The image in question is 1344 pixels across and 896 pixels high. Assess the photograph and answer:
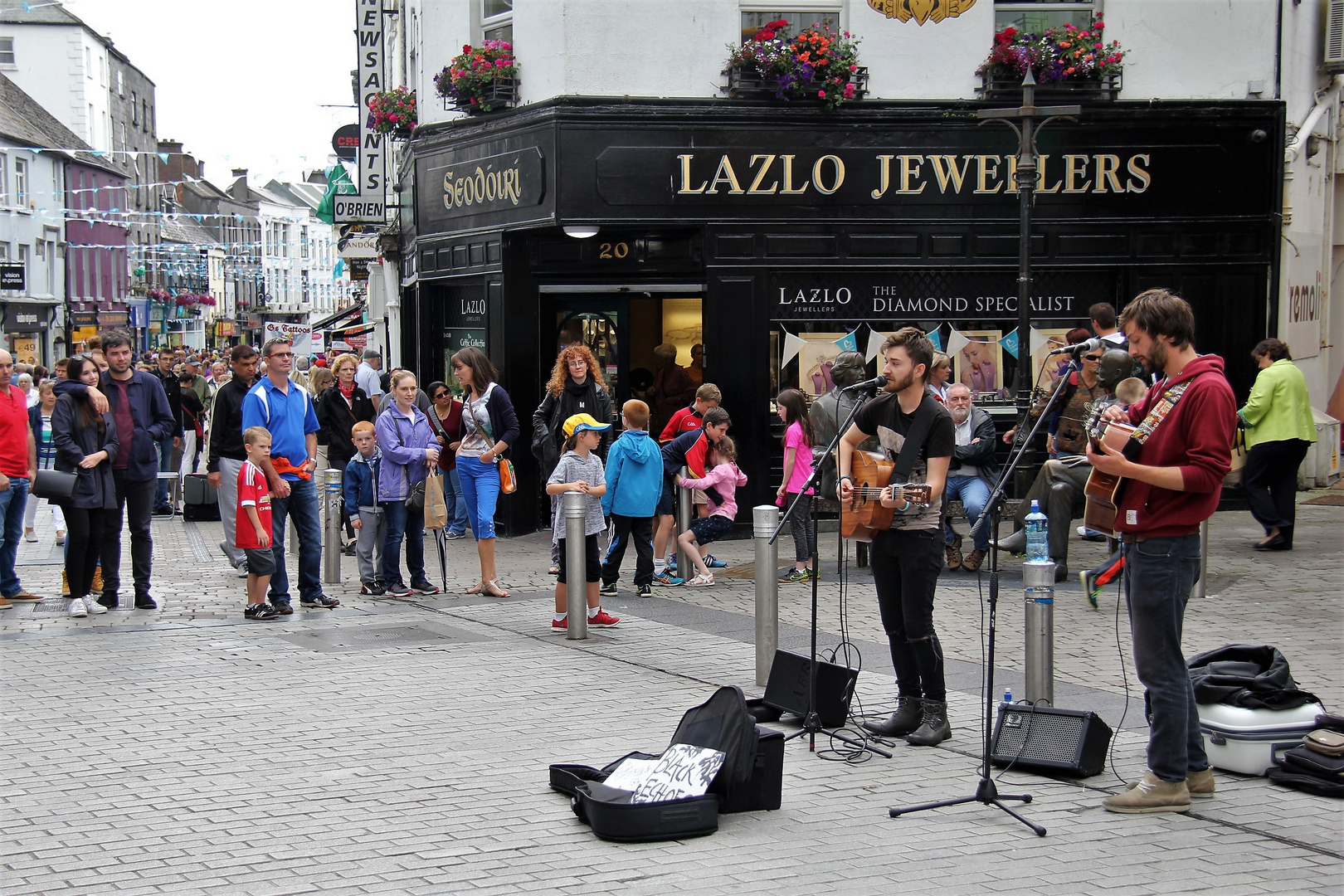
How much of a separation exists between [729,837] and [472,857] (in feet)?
3.34

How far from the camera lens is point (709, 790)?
17.9ft

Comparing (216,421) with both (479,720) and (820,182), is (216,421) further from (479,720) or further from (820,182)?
(820,182)

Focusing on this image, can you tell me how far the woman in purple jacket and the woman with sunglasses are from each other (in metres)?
0.23

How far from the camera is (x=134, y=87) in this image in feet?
220

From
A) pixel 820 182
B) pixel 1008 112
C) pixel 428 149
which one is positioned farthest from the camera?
pixel 428 149

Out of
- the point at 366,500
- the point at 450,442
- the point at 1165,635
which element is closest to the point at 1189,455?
the point at 1165,635

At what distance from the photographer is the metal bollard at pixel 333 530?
1230 cm

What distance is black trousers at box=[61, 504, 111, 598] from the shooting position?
405 inches

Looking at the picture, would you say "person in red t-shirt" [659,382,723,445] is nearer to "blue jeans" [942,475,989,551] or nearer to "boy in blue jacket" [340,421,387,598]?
"blue jeans" [942,475,989,551]

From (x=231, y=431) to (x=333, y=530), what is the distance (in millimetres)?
1815

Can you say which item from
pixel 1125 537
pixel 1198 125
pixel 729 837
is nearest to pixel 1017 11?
pixel 1198 125

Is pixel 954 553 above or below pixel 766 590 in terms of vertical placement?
below

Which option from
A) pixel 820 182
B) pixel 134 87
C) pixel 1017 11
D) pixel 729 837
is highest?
pixel 134 87

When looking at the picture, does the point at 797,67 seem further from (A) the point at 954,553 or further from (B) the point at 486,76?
(A) the point at 954,553
